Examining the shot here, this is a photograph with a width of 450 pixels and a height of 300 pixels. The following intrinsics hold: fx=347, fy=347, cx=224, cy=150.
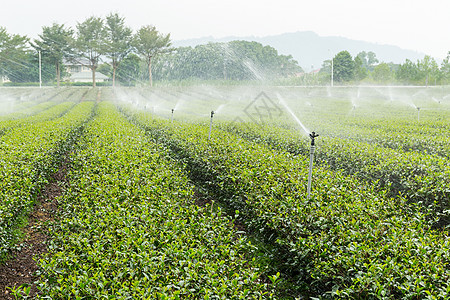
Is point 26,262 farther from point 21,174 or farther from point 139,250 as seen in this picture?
point 139,250

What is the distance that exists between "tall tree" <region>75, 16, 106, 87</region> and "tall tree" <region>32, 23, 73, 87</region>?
71.0 inches

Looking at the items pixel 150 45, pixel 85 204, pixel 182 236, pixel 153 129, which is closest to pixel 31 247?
pixel 85 204

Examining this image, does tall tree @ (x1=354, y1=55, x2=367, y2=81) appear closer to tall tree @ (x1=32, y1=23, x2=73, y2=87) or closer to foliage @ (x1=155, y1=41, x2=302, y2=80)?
foliage @ (x1=155, y1=41, x2=302, y2=80)

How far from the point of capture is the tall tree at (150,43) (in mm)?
59969

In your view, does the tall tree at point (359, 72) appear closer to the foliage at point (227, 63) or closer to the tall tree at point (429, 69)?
the foliage at point (227, 63)

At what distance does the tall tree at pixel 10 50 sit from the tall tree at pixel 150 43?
1954 centimetres

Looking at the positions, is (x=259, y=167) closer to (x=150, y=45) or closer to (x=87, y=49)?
(x=150, y=45)

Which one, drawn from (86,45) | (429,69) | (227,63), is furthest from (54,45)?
(429,69)

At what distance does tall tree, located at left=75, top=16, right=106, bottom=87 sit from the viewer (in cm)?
6012

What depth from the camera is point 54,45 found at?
6062 cm

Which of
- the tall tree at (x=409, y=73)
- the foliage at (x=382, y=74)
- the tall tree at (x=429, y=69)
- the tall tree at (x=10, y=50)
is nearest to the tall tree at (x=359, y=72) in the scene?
the foliage at (x=382, y=74)

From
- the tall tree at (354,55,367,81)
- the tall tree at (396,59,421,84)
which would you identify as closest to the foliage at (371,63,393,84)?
the tall tree at (354,55,367,81)

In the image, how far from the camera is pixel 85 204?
4.36 metres

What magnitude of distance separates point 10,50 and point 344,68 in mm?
60908
